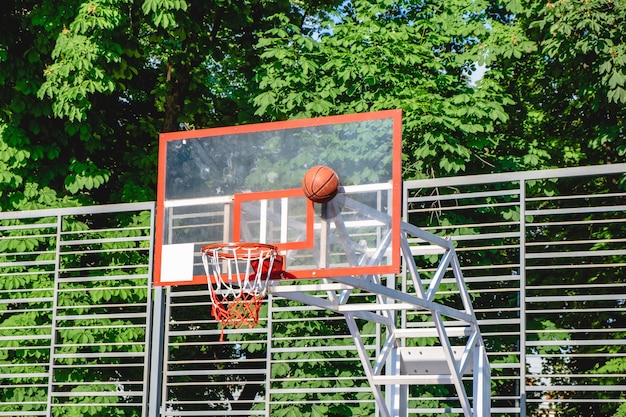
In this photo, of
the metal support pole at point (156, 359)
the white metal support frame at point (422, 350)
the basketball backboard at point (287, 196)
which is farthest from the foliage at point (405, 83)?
the basketball backboard at point (287, 196)

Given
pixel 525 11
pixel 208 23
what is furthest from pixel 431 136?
pixel 208 23

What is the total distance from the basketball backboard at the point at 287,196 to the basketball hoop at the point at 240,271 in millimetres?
133

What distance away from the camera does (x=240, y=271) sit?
725cm

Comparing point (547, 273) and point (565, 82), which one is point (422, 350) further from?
point (547, 273)

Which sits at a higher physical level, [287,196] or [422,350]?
[287,196]

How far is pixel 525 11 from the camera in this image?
530 inches

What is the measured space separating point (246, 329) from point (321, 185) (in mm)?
3694

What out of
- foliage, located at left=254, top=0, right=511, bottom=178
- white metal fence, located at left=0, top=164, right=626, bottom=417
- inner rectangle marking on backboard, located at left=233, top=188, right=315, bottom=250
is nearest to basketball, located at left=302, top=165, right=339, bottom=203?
inner rectangle marking on backboard, located at left=233, top=188, right=315, bottom=250

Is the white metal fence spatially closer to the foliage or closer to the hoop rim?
the foliage

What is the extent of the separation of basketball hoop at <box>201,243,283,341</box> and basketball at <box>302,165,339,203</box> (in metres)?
0.57

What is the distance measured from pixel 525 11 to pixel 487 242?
9.83 ft

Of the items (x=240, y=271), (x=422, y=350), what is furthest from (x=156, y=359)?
(x=240, y=271)

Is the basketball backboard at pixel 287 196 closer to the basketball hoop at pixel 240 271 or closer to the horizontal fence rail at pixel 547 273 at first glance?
the basketball hoop at pixel 240 271

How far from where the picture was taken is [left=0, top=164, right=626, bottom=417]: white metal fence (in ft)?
34.7
